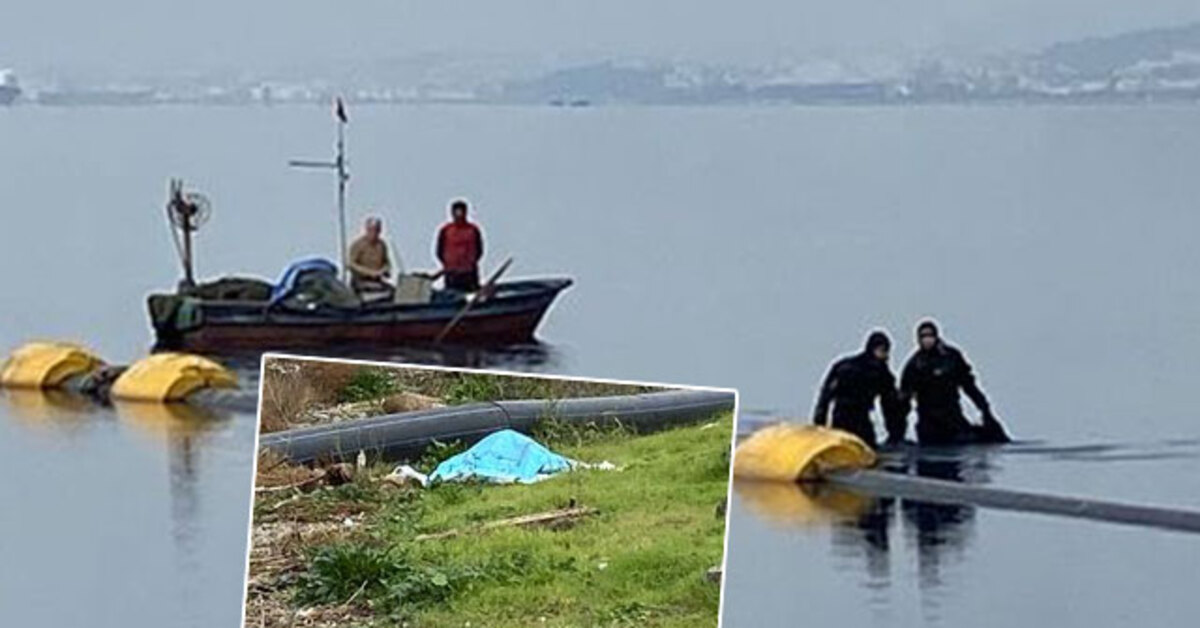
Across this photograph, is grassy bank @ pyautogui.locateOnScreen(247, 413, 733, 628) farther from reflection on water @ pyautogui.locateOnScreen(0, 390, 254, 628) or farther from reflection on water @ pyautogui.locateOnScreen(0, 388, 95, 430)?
reflection on water @ pyautogui.locateOnScreen(0, 388, 95, 430)

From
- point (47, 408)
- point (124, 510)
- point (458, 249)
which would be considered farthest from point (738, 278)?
point (124, 510)

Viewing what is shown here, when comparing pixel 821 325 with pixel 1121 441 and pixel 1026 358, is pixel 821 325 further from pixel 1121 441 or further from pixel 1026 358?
pixel 1121 441

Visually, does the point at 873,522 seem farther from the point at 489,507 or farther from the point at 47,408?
the point at 489,507

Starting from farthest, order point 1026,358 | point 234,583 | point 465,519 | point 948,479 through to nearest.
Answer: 1. point 1026,358
2. point 948,479
3. point 234,583
4. point 465,519

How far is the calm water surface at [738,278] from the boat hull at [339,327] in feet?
0.86

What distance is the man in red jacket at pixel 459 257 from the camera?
13.9 metres

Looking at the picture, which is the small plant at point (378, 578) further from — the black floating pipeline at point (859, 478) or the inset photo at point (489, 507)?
the black floating pipeline at point (859, 478)

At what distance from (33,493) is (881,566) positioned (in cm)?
247

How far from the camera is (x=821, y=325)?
64.3ft

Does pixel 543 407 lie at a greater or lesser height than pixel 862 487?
greater

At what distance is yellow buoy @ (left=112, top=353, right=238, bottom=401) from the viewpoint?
977 cm

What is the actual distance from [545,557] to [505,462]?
0.14 metres

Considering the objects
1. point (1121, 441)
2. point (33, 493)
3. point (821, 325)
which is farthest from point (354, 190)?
point (33, 493)

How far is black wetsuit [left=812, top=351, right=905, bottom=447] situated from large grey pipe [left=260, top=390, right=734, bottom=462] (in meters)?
5.42
